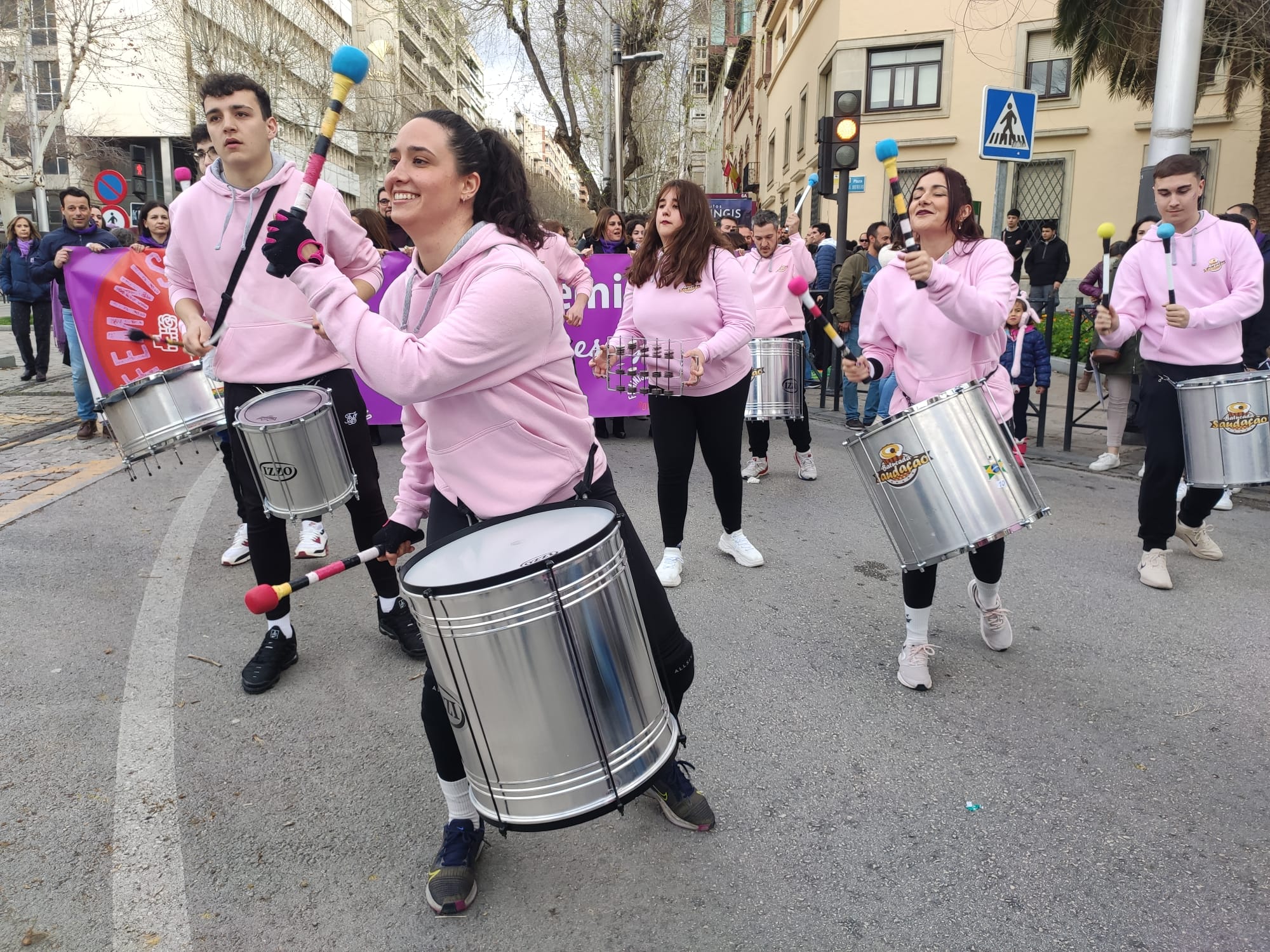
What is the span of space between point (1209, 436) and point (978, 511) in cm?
198

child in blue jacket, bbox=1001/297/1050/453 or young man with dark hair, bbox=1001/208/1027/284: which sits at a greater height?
young man with dark hair, bbox=1001/208/1027/284

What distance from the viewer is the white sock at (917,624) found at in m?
3.43

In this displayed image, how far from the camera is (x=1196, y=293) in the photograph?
433cm

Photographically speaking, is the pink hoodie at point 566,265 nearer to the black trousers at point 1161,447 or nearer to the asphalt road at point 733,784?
the asphalt road at point 733,784

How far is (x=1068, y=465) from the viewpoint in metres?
7.30

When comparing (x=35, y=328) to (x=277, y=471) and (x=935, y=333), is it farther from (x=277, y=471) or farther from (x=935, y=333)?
(x=935, y=333)

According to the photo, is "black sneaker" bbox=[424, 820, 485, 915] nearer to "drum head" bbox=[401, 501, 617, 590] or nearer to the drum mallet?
"drum head" bbox=[401, 501, 617, 590]

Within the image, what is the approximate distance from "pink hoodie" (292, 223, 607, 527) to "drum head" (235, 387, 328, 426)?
3.70ft

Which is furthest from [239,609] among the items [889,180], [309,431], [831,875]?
[889,180]

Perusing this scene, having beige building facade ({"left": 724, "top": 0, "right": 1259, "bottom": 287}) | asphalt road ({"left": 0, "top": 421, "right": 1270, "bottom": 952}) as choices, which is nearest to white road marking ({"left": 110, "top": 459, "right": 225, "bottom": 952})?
asphalt road ({"left": 0, "top": 421, "right": 1270, "bottom": 952})

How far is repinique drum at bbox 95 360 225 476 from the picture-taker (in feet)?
13.5

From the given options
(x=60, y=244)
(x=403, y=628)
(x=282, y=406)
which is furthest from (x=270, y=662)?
(x=60, y=244)

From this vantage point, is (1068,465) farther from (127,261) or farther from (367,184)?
(367,184)

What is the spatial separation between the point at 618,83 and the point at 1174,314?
1924 centimetres
